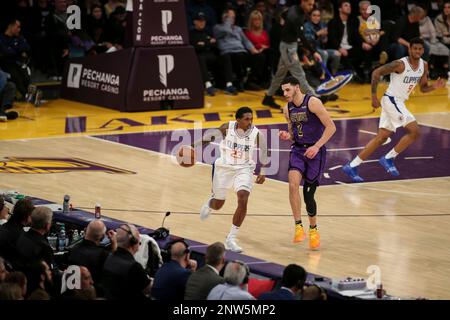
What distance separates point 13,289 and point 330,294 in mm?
3082

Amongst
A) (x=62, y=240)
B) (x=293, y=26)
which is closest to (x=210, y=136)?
(x=62, y=240)

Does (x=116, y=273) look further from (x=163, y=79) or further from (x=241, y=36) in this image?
(x=241, y=36)

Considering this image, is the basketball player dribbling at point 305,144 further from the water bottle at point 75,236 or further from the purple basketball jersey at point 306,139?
the water bottle at point 75,236

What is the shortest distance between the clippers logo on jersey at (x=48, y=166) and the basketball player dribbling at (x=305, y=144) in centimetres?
436

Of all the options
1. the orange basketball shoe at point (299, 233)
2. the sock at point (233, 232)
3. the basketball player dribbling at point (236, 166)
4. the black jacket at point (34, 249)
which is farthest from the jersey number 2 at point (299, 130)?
the black jacket at point (34, 249)

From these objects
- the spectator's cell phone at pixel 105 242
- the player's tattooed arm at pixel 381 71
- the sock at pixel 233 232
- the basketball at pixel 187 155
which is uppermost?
the player's tattooed arm at pixel 381 71

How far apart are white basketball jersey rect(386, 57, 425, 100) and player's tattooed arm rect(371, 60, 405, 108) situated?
102 mm

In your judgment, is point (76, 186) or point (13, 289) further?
point (76, 186)

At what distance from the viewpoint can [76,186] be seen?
1741 cm

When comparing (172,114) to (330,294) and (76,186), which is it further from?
(330,294)

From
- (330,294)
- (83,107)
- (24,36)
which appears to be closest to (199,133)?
(83,107)

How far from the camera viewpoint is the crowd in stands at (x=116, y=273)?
1050 cm

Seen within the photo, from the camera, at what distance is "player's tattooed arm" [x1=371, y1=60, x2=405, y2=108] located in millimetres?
18344

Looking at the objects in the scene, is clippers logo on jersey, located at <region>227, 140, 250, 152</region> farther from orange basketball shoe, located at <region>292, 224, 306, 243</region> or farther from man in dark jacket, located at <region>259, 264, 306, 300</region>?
man in dark jacket, located at <region>259, 264, 306, 300</region>
